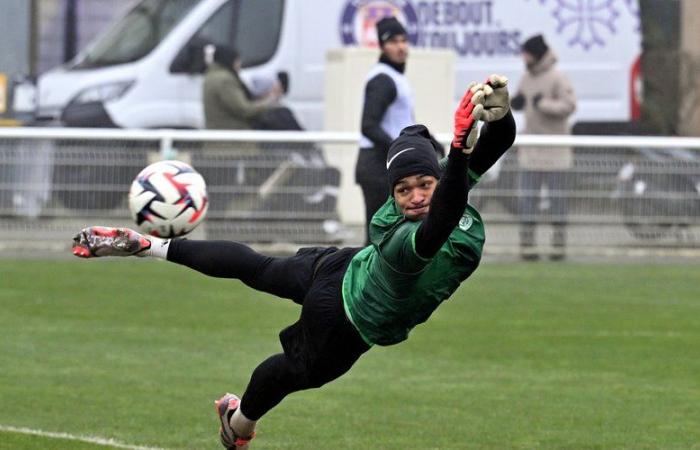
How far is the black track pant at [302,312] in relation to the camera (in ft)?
23.3

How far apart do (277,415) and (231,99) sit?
1124 cm

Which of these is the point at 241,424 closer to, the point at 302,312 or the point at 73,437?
the point at 302,312

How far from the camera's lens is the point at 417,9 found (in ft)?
72.2

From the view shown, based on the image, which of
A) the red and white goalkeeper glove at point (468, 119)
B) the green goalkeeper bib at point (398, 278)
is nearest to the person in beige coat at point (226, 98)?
the green goalkeeper bib at point (398, 278)

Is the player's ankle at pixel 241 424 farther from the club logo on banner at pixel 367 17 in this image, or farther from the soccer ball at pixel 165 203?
the club logo on banner at pixel 367 17

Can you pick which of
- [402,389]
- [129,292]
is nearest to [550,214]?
[129,292]

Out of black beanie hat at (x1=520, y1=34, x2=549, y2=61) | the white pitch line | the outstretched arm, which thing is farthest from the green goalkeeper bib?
black beanie hat at (x1=520, y1=34, x2=549, y2=61)

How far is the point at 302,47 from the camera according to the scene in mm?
21781

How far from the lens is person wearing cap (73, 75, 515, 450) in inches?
247

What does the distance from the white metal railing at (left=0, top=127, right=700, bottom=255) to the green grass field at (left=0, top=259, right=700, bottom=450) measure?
2.55 meters

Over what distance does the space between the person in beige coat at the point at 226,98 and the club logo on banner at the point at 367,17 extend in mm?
2314

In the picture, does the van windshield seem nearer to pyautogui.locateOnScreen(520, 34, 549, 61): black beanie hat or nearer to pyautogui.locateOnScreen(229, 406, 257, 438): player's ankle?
pyautogui.locateOnScreen(520, 34, 549, 61): black beanie hat

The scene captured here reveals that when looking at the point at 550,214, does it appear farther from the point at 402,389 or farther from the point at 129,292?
the point at 402,389

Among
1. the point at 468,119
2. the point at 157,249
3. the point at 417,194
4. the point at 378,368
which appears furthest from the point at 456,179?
the point at 378,368
